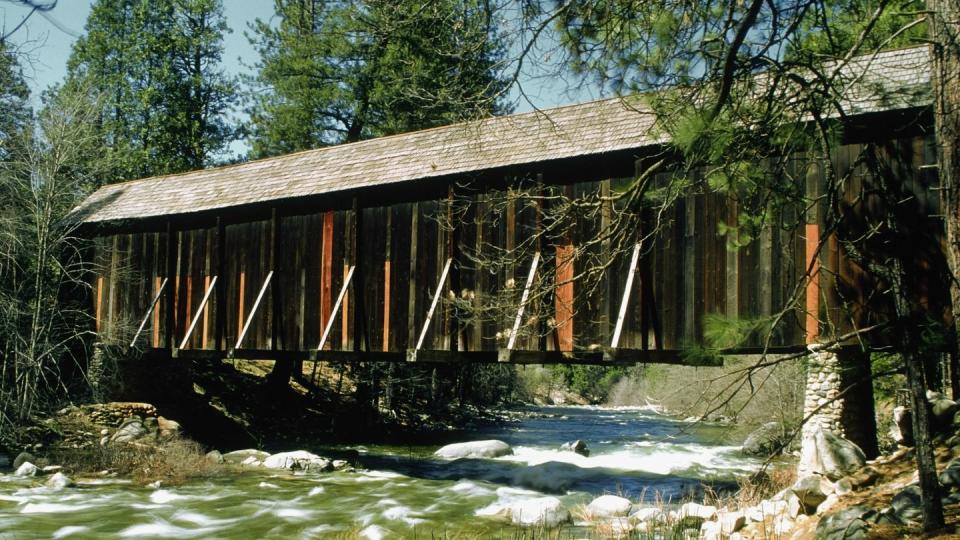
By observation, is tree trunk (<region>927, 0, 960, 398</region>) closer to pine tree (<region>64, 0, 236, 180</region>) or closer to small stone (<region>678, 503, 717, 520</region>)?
small stone (<region>678, 503, 717, 520</region>)

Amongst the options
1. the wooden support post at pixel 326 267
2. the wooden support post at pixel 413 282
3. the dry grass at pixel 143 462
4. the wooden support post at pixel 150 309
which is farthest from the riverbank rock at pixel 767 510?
the wooden support post at pixel 150 309

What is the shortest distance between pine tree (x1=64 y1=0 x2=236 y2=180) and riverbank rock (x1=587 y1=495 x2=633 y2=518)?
17177 mm

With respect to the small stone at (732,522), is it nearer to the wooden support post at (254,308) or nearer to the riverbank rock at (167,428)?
the wooden support post at (254,308)

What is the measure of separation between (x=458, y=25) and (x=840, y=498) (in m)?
4.51

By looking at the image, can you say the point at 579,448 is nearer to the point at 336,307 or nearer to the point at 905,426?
the point at 336,307

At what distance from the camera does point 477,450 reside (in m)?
14.6

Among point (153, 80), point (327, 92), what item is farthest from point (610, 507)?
point (153, 80)

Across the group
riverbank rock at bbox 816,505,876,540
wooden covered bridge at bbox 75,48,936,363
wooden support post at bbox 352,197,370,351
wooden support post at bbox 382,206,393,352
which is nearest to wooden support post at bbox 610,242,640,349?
wooden covered bridge at bbox 75,48,936,363

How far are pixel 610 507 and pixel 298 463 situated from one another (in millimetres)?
5829

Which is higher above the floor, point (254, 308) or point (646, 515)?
point (254, 308)

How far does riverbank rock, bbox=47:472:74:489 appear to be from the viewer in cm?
1051

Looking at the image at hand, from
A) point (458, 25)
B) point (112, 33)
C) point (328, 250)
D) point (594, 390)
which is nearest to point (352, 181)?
point (328, 250)

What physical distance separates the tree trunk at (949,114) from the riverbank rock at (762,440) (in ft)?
30.7

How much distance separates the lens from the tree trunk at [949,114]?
452 centimetres
